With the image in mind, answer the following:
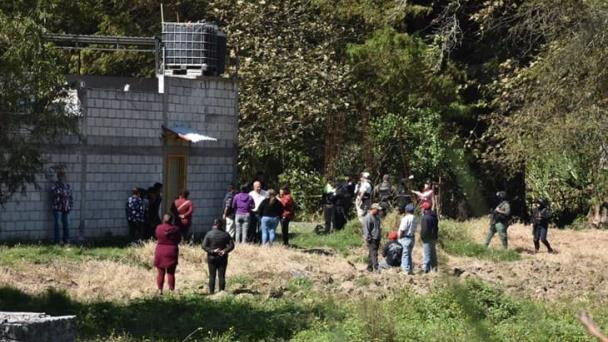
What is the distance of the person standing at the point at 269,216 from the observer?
26594 mm

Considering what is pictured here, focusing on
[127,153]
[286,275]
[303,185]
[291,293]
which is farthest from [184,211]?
[303,185]

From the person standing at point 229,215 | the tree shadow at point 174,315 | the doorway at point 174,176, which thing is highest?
the doorway at point 174,176

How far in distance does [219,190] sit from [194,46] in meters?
3.76

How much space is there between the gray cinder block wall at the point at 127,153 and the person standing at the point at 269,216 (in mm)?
3715

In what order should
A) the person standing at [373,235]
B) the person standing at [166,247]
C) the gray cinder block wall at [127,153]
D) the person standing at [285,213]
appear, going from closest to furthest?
the person standing at [166,247] → the person standing at [373,235] → the gray cinder block wall at [127,153] → the person standing at [285,213]

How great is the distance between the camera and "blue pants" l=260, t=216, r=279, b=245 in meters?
26.6

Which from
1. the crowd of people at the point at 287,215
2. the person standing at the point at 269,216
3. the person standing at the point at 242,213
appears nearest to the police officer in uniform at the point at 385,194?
the crowd of people at the point at 287,215

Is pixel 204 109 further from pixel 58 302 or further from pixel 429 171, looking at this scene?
pixel 58 302

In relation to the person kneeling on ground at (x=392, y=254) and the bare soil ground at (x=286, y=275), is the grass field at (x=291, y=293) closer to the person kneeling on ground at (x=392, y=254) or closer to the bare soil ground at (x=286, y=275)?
the bare soil ground at (x=286, y=275)

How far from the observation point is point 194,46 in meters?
30.7

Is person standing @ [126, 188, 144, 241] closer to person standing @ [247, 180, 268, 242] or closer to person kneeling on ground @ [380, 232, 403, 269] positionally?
person standing @ [247, 180, 268, 242]

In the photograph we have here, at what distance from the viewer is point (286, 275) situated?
22.5m

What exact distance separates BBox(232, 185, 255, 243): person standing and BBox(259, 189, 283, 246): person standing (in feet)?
1.34

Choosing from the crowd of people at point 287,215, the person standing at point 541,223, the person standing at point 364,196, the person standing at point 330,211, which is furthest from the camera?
the person standing at point 330,211
